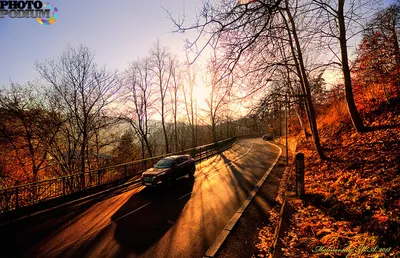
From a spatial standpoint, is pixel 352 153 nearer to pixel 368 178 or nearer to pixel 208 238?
pixel 368 178

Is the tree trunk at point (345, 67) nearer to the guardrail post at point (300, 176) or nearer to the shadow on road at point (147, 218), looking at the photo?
the guardrail post at point (300, 176)

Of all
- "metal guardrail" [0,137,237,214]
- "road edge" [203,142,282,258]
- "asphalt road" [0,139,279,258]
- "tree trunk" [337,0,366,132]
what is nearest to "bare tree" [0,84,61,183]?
"metal guardrail" [0,137,237,214]

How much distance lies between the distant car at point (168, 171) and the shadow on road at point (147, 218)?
63 centimetres

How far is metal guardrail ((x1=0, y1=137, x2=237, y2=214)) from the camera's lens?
8.24 metres

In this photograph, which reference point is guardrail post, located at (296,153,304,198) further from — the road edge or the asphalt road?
the asphalt road

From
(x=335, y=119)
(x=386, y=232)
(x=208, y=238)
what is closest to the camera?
(x=386, y=232)

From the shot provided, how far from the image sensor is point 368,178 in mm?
6262

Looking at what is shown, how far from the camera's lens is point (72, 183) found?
469 inches

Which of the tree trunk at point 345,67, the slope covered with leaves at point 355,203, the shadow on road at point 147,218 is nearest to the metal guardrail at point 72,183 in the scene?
the shadow on road at point 147,218

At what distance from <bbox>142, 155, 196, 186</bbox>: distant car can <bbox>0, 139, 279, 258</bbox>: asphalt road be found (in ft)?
2.87

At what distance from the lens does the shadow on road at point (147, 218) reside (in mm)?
5621

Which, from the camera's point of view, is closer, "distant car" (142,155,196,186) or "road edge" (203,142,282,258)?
"road edge" (203,142,282,258)

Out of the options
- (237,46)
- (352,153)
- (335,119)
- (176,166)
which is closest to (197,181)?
(176,166)

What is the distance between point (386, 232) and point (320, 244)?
4.03 feet
